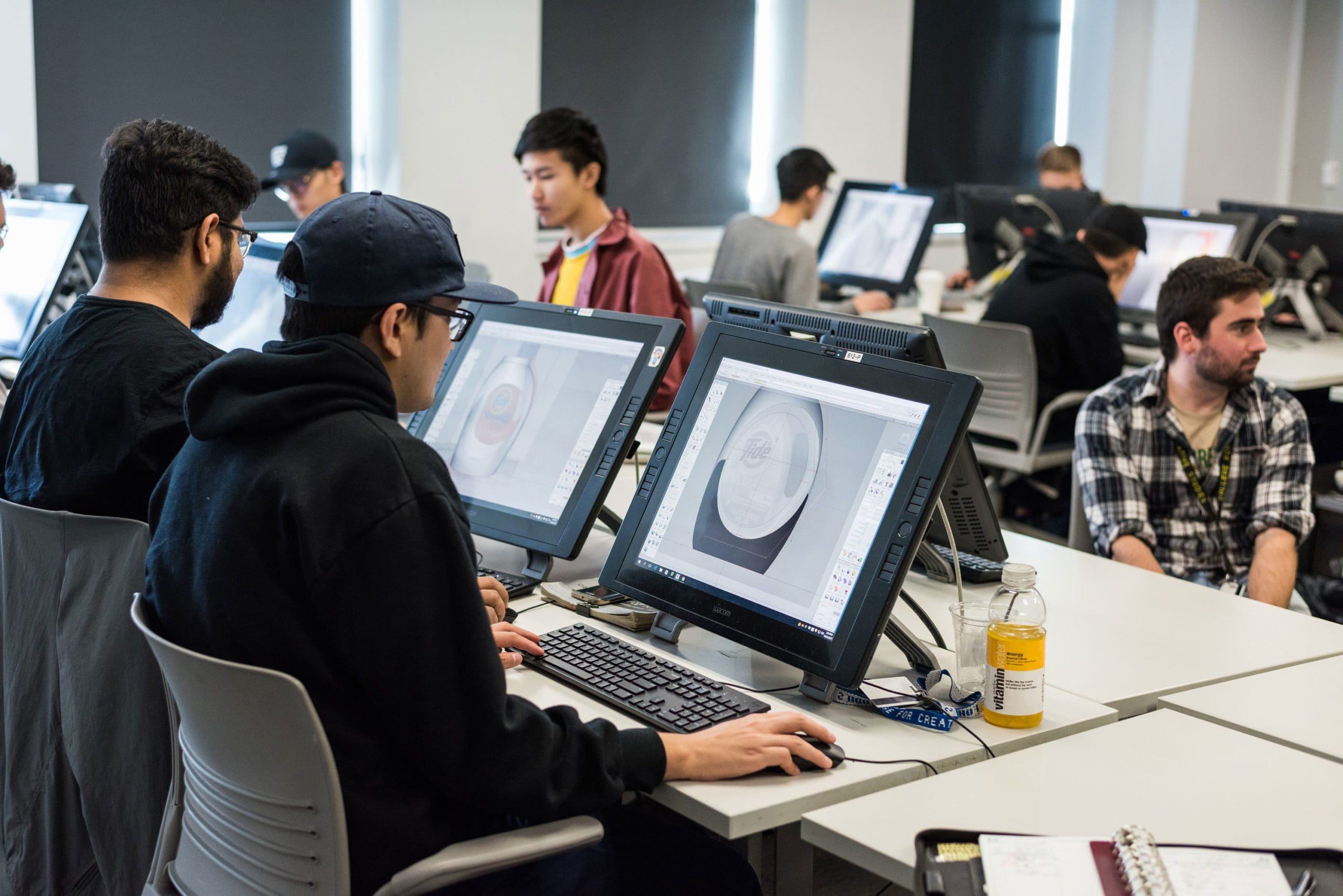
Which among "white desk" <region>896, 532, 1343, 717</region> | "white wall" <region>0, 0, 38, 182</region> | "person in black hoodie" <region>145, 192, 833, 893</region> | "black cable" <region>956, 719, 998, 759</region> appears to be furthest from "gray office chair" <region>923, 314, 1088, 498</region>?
"white wall" <region>0, 0, 38, 182</region>

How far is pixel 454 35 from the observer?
17.7 ft

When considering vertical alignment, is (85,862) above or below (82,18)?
below

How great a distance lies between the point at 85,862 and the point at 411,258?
1.03 meters

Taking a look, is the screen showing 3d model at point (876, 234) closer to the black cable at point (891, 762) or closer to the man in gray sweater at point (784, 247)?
the man in gray sweater at point (784, 247)

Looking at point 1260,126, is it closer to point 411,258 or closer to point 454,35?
point 454,35

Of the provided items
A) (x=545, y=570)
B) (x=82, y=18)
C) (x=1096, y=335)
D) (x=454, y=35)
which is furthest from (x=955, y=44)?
(x=545, y=570)

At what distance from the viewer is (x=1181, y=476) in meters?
2.58

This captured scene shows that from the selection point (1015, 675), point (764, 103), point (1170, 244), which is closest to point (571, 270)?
point (1015, 675)

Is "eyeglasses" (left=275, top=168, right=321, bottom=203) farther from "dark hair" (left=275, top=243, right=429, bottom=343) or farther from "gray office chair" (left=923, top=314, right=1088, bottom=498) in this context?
"dark hair" (left=275, top=243, right=429, bottom=343)

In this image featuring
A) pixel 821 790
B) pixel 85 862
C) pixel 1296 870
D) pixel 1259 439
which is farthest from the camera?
pixel 1259 439

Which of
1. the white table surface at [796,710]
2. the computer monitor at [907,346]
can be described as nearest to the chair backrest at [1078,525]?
the computer monitor at [907,346]

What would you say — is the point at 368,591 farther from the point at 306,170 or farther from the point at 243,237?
the point at 306,170

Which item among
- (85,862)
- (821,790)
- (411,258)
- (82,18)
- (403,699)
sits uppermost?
(82,18)

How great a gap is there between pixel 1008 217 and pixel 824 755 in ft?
14.8
